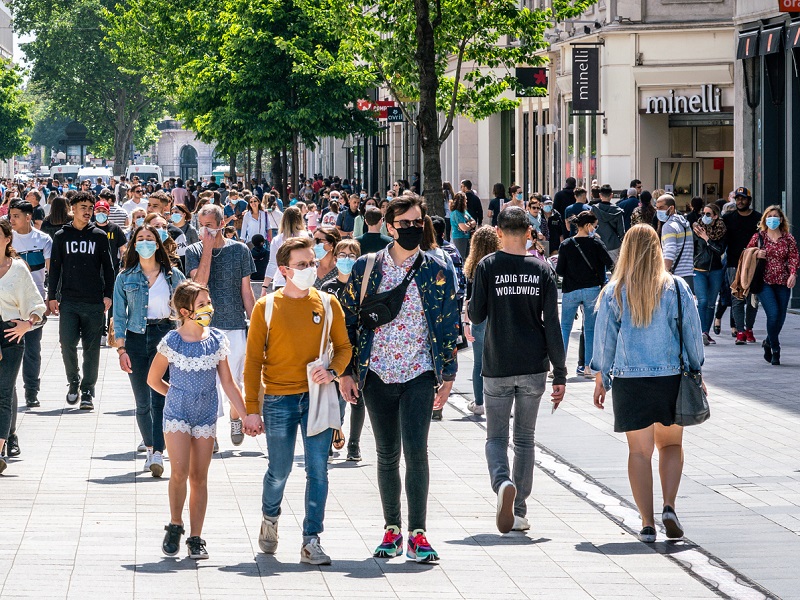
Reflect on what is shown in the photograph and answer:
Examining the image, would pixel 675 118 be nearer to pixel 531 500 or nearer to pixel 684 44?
pixel 684 44

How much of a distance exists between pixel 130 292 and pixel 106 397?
13.7 ft

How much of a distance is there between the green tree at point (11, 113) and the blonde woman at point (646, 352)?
257 ft

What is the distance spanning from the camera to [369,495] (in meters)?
9.76

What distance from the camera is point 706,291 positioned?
1870cm

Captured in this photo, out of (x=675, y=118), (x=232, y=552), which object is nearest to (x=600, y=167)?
(x=675, y=118)

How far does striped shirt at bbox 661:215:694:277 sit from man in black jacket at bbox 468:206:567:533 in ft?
28.9

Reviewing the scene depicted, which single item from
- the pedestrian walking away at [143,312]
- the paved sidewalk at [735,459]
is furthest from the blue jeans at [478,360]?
the pedestrian walking away at [143,312]

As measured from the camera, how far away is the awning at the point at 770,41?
2361cm

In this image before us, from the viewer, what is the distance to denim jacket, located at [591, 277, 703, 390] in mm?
8414

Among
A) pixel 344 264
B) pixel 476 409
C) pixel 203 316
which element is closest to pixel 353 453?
pixel 344 264

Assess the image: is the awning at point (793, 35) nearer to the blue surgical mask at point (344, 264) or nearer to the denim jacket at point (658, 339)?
the blue surgical mask at point (344, 264)

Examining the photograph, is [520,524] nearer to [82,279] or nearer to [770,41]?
[82,279]

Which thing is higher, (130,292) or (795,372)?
(130,292)

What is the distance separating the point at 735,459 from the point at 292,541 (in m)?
3.87
